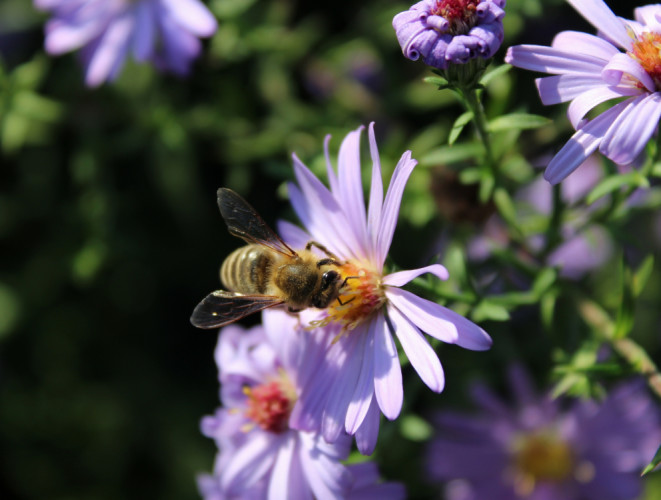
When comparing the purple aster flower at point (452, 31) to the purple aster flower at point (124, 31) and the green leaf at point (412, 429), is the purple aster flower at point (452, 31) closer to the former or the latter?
the green leaf at point (412, 429)

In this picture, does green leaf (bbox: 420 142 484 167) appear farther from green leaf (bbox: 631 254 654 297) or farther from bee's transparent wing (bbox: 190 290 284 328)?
bee's transparent wing (bbox: 190 290 284 328)

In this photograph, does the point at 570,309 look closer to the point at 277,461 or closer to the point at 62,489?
the point at 277,461

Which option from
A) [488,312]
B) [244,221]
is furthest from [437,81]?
[244,221]

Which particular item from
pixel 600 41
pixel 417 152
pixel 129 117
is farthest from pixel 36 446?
pixel 600 41

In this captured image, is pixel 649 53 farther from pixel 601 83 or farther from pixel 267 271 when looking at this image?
pixel 267 271

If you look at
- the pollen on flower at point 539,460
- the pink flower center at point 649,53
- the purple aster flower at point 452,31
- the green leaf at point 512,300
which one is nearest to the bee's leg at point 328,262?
the green leaf at point 512,300

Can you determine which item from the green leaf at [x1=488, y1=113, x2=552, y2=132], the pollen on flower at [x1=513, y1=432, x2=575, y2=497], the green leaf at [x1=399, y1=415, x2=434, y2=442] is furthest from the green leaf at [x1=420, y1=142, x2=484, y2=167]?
the pollen on flower at [x1=513, y1=432, x2=575, y2=497]
